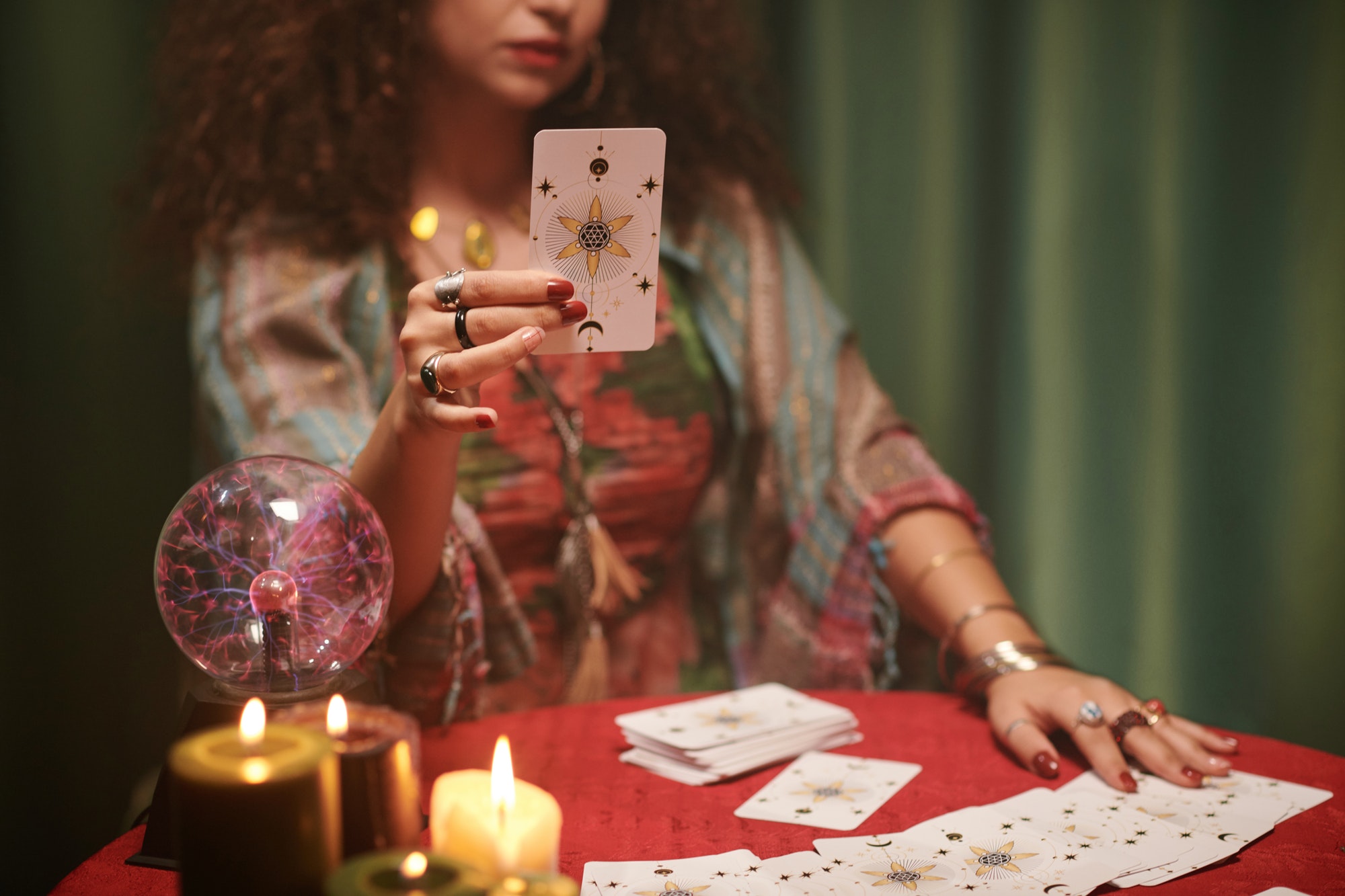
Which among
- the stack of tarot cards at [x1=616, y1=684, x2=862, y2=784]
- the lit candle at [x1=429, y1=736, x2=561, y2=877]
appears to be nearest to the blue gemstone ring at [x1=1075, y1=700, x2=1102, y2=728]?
the stack of tarot cards at [x1=616, y1=684, x2=862, y2=784]

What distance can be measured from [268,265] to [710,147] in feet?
2.59

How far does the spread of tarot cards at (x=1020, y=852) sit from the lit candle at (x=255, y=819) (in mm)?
309

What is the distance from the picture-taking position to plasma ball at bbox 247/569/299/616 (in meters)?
0.89

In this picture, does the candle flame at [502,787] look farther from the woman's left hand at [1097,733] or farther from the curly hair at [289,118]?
the curly hair at [289,118]

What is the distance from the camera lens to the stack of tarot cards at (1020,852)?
0.86 meters

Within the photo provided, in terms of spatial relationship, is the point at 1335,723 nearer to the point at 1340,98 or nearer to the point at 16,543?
the point at 1340,98

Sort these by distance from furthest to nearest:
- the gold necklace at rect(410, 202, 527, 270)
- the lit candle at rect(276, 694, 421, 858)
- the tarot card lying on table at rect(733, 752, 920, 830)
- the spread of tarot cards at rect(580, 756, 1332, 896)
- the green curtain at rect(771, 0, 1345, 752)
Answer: the green curtain at rect(771, 0, 1345, 752)
the gold necklace at rect(410, 202, 527, 270)
the tarot card lying on table at rect(733, 752, 920, 830)
the spread of tarot cards at rect(580, 756, 1332, 896)
the lit candle at rect(276, 694, 421, 858)

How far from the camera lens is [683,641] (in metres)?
1.83

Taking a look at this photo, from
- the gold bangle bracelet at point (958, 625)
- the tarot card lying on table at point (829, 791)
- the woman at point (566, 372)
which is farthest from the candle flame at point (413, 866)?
the gold bangle bracelet at point (958, 625)

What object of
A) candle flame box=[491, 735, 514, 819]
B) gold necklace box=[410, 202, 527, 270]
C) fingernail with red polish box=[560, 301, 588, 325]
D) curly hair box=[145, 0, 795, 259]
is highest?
curly hair box=[145, 0, 795, 259]

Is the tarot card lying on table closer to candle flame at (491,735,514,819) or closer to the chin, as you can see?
candle flame at (491,735,514,819)

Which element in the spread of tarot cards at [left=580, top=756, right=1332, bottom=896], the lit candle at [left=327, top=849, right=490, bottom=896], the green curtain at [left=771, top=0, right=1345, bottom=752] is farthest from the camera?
the green curtain at [left=771, top=0, right=1345, bottom=752]

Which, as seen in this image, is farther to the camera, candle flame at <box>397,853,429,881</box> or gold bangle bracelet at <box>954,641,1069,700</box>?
gold bangle bracelet at <box>954,641,1069,700</box>

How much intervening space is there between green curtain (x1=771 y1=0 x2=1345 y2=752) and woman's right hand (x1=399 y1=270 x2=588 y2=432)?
1.18 meters
